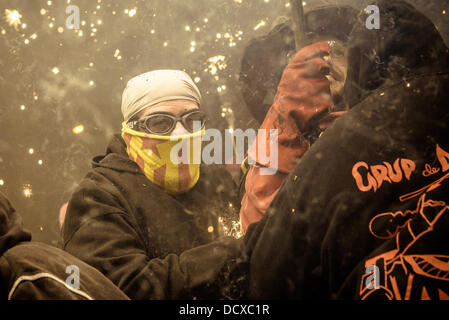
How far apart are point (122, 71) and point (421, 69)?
0.94m

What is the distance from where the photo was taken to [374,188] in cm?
61

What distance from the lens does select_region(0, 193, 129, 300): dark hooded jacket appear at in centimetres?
53

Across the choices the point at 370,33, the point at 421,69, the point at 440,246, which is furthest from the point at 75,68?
the point at 440,246

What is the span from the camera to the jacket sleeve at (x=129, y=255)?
0.73 metres

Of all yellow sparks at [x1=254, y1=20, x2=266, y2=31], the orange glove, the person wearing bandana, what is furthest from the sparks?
yellow sparks at [x1=254, y1=20, x2=266, y2=31]

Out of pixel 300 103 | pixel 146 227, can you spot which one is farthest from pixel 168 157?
pixel 300 103

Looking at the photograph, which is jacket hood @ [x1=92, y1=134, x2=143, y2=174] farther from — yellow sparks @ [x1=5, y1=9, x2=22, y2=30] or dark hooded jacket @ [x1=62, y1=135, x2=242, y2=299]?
yellow sparks @ [x1=5, y1=9, x2=22, y2=30]

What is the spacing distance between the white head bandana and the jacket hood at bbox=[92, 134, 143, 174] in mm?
95

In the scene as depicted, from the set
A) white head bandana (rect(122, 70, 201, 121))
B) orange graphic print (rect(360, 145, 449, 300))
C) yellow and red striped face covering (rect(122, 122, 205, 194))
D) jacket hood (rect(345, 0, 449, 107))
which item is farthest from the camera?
white head bandana (rect(122, 70, 201, 121))

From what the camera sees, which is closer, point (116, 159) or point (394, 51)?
point (394, 51)

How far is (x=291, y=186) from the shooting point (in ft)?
2.20

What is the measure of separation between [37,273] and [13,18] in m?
0.97

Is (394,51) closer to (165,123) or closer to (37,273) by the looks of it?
(165,123)
